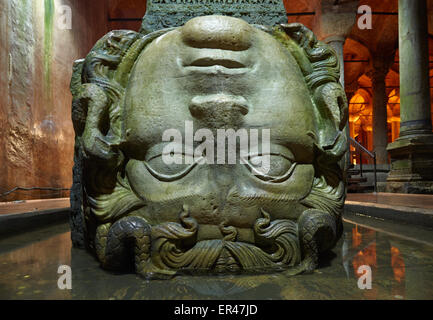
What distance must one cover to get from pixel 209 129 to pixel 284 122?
0.39m

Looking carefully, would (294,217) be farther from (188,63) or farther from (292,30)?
(292,30)

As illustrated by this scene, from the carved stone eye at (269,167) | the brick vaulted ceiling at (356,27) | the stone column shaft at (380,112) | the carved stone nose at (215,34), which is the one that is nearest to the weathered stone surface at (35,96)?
the brick vaulted ceiling at (356,27)

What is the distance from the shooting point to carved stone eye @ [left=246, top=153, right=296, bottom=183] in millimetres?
1620

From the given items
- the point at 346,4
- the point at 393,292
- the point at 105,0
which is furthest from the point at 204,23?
the point at 105,0

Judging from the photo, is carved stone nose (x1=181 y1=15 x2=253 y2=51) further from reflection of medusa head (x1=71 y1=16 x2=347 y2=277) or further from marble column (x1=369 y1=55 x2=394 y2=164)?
marble column (x1=369 y1=55 x2=394 y2=164)

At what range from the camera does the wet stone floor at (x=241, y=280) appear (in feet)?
4.13

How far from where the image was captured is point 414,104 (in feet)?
22.5

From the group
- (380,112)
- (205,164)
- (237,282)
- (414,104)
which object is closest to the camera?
(237,282)

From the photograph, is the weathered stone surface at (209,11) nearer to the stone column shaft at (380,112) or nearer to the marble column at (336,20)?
the marble column at (336,20)

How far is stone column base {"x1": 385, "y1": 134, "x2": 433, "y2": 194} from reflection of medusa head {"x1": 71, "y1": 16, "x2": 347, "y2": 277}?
5.77 meters

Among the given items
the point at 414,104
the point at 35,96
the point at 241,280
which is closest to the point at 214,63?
the point at 241,280

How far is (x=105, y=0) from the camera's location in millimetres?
9609

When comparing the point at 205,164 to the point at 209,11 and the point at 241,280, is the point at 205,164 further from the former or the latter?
the point at 209,11

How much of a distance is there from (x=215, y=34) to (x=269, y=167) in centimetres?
74
